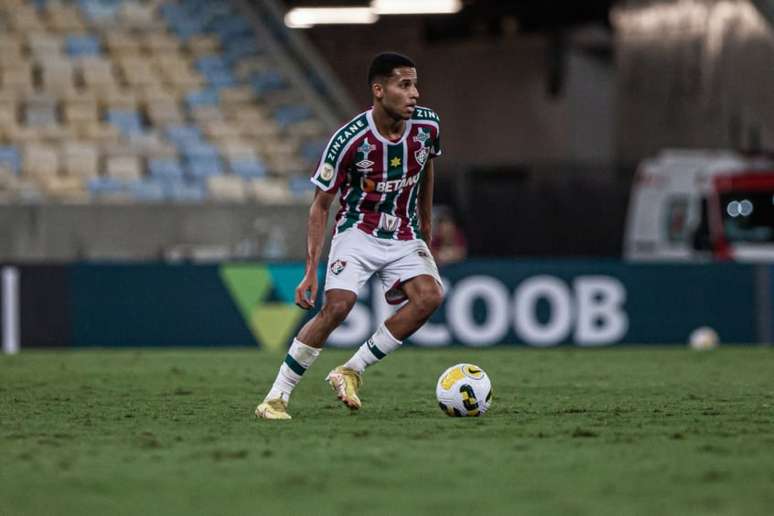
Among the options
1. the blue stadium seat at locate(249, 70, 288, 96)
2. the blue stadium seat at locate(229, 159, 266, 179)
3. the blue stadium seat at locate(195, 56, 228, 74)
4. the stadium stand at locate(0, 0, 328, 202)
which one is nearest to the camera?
the stadium stand at locate(0, 0, 328, 202)

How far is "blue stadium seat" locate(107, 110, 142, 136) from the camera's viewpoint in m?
24.8

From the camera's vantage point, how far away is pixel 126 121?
985 inches

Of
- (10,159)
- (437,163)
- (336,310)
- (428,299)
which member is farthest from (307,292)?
(437,163)

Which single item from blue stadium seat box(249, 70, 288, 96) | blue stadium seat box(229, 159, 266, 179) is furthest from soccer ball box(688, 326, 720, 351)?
blue stadium seat box(249, 70, 288, 96)

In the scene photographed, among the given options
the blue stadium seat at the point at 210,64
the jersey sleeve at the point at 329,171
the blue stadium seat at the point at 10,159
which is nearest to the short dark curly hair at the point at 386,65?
the jersey sleeve at the point at 329,171

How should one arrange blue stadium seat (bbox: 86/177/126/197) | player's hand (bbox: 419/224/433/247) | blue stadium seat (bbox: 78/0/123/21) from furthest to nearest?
blue stadium seat (bbox: 78/0/123/21), blue stadium seat (bbox: 86/177/126/197), player's hand (bbox: 419/224/433/247)

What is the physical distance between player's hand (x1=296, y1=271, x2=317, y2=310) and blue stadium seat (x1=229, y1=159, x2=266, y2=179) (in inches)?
608

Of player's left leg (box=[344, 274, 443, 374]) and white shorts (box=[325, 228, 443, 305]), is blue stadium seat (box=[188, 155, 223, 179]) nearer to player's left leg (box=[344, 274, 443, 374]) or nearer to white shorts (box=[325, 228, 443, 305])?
white shorts (box=[325, 228, 443, 305])

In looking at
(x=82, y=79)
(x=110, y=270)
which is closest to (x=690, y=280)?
(x=110, y=270)

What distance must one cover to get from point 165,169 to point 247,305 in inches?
223

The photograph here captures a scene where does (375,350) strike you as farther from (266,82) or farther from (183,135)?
(266,82)

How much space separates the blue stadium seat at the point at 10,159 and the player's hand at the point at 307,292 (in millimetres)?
14831

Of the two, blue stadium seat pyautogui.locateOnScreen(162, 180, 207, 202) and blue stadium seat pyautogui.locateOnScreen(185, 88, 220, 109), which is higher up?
blue stadium seat pyautogui.locateOnScreen(185, 88, 220, 109)

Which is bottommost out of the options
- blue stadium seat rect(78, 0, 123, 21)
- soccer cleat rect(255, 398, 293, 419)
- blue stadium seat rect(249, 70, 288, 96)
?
soccer cleat rect(255, 398, 293, 419)
